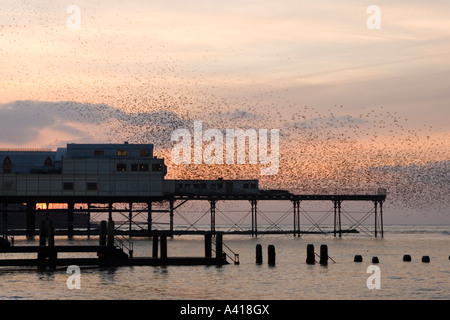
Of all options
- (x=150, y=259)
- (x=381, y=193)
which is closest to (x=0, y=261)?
(x=150, y=259)

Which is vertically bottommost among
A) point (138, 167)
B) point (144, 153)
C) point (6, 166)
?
point (138, 167)

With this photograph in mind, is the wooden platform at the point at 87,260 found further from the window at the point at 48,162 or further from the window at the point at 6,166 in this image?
Answer: the window at the point at 48,162

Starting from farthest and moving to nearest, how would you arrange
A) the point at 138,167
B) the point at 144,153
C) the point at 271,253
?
the point at 144,153 < the point at 138,167 < the point at 271,253

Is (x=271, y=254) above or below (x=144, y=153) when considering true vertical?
below

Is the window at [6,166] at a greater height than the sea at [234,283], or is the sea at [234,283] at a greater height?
the window at [6,166]

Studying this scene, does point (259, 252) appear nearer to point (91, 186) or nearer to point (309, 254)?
point (309, 254)

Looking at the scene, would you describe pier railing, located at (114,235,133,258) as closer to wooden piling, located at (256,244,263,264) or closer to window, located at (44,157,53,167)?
wooden piling, located at (256,244,263,264)

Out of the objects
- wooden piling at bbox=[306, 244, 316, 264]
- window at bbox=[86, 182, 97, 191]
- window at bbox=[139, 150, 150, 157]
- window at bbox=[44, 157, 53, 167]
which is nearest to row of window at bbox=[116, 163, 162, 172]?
window at bbox=[139, 150, 150, 157]

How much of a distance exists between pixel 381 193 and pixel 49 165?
59291 mm

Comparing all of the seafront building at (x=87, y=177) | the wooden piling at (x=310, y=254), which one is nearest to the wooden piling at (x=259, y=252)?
the wooden piling at (x=310, y=254)

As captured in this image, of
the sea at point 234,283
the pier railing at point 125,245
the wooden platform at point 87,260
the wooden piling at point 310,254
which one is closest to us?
the sea at point 234,283

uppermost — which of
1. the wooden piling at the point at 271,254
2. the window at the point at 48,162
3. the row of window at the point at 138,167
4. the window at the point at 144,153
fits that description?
the window at the point at 144,153

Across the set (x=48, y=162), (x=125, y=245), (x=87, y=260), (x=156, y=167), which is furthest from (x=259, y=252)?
(x=48, y=162)
